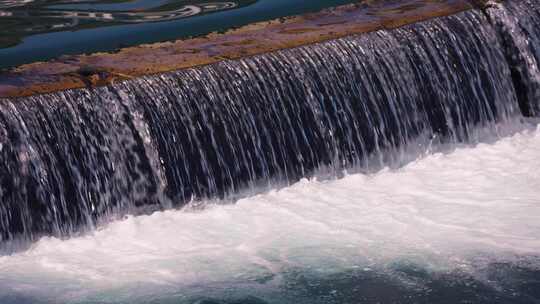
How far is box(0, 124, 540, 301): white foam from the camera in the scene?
1012 cm

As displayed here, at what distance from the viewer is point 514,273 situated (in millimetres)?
9977

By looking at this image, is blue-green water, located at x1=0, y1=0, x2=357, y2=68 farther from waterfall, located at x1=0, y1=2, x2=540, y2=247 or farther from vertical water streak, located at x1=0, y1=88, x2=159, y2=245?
vertical water streak, located at x1=0, y1=88, x2=159, y2=245

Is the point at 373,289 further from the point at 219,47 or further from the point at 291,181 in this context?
the point at 219,47

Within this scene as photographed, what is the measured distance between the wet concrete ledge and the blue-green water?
3.16ft

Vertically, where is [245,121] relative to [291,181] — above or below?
above

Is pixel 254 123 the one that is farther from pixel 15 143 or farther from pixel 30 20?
pixel 30 20

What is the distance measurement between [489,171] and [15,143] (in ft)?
14.1

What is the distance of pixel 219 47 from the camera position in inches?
489

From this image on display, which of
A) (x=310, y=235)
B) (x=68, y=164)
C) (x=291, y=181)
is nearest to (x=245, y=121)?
(x=291, y=181)

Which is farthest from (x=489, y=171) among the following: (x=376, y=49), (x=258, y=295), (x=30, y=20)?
(x=30, y=20)

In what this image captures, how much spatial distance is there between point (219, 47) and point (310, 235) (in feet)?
7.98

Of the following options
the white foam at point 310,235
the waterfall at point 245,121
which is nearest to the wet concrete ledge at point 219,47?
the waterfall at point 245,121

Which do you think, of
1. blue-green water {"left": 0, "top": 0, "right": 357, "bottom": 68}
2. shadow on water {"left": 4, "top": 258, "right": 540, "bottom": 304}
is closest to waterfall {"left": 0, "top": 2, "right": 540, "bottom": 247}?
shadow on water {"left": 4, "top": 258, "right": 540, "bottom": 304}

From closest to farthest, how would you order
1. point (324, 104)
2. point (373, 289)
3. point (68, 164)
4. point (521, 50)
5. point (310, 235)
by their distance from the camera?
point (373, 289) < point (310, 235) < point (68, 164) < point (324, 104) < point (521, 50)
